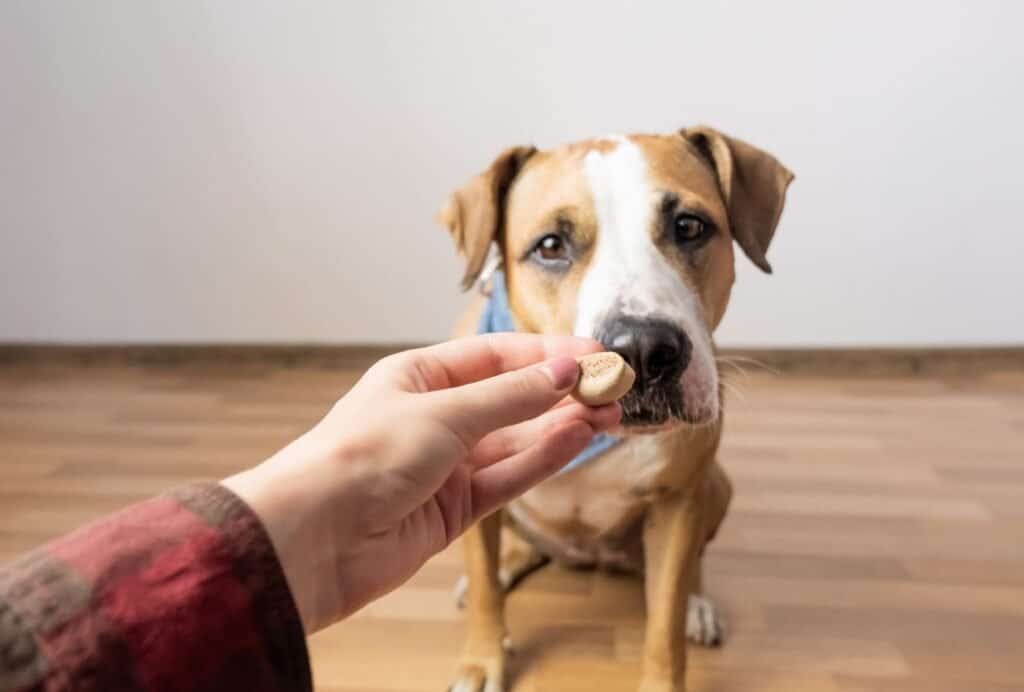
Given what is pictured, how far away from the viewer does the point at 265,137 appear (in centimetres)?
310

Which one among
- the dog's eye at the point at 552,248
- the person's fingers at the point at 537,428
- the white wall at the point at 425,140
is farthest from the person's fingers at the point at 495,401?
the white wall at the point at 425,140

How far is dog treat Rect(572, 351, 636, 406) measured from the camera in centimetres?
90

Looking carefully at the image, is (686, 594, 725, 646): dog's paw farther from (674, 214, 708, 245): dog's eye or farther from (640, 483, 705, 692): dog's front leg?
(674, 214, 708, 245): dog's eye

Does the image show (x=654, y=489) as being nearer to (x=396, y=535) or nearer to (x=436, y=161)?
(x=396, y=535)

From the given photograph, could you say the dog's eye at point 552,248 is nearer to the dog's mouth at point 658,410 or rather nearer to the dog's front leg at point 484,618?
the dog's mouth at point 658,410

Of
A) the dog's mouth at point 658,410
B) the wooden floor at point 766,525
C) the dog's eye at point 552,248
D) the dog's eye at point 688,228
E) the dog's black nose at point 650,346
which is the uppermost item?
the dog's eye at point 688,228

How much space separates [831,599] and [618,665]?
0.54 m

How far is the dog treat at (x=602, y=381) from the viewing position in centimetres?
90

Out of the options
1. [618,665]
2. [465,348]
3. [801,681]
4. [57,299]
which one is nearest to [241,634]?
[465,348]

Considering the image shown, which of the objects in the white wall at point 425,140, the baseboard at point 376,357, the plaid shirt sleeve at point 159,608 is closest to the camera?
the plaid shirt sleeve at point 159,608

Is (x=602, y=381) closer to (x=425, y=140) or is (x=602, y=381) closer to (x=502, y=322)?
(x=502, y=322)

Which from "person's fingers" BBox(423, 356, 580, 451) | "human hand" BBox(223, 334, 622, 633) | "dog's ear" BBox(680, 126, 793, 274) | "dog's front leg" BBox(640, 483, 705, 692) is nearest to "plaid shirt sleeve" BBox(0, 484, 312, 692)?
"human hand" BBox(223, 334, 622, 633)

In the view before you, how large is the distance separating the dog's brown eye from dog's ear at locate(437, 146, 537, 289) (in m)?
0.14

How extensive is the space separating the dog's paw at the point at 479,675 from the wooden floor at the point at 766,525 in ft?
0.17
